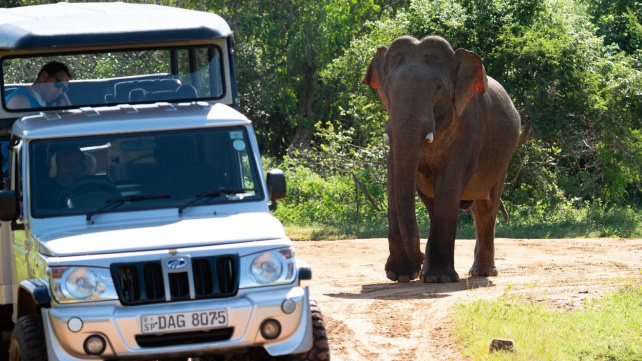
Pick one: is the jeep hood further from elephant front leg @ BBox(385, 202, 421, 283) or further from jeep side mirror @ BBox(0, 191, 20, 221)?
elephant front leg @ BBox(385, 202, 421, 283)

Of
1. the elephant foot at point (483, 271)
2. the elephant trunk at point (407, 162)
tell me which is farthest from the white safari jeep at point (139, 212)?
the elephant foot at point (483, 271)

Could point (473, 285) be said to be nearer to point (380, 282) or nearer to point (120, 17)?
point (380, 282)

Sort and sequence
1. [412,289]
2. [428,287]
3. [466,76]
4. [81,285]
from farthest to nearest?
[466,76]
[428,287]
[412,289]
[81,285]

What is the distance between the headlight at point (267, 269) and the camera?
6.27 meters

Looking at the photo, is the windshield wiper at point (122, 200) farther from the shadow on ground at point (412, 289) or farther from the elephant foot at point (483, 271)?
the elephant foot at point (483, 271)

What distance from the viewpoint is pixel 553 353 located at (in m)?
7.74

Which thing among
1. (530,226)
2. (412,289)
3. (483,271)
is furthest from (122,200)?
(530,226)

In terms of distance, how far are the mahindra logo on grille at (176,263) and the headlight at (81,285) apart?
311 millimetres

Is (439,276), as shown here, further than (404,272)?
No

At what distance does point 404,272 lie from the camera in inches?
471

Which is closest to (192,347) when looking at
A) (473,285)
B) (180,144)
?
(180,144)

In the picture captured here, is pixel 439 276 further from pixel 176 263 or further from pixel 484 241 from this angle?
pixel 176 263

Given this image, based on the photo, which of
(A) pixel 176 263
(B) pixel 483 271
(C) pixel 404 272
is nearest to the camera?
(A) pixel 176 263

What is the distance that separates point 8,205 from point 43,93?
1.90 m
